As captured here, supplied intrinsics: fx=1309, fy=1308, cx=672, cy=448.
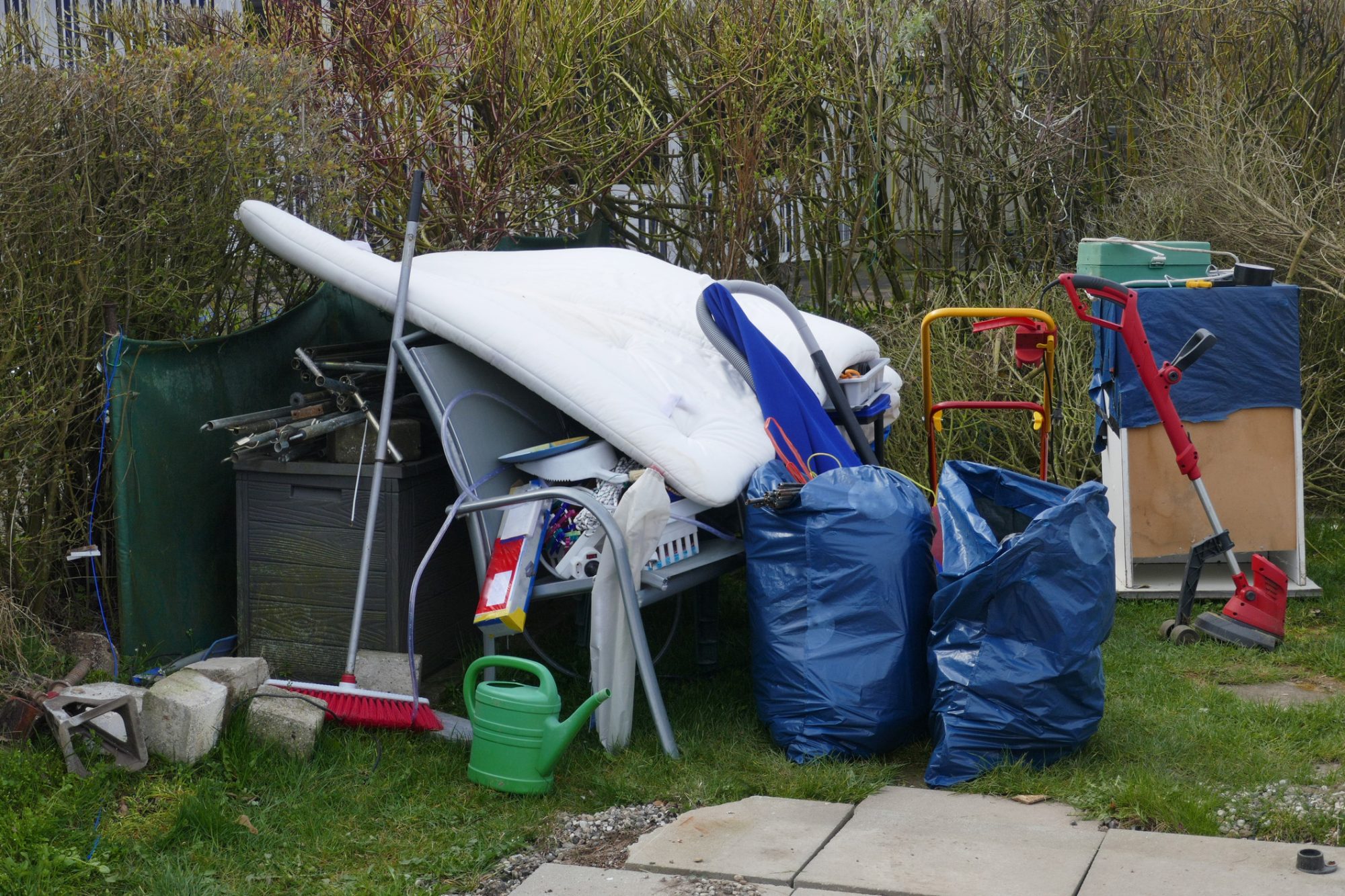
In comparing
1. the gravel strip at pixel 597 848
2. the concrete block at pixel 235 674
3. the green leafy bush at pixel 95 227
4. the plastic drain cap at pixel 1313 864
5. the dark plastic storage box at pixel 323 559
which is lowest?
the gravel strip at pixel 597 848

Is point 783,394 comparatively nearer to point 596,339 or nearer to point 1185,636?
point 596,339

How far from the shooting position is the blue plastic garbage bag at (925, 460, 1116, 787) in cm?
370

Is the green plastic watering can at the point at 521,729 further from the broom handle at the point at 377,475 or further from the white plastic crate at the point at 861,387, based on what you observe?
the white plastic crate at the point at 861,387

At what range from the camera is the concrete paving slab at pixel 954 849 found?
10.1ft

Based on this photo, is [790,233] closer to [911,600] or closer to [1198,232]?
[1198,232]

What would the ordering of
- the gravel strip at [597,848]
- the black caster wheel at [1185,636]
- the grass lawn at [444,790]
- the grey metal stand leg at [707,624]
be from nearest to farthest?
the gravel strip at [597,848], the grass lawn at [444,790], the grey metal stand leg at [707,624], the black caster wheel at [1185,636]

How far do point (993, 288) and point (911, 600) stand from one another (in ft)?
14.5

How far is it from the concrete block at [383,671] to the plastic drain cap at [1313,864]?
8.48 feet

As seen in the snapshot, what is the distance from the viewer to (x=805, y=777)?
12.3ft

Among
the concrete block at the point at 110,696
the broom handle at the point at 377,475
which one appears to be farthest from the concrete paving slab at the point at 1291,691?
the concrete block at the point at 110,696

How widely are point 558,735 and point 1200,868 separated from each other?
166 cm

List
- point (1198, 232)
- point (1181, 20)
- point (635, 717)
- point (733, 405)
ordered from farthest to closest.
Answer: point (1181, 20) → point (1198, 232) → point (733, 405) → point (635, 717)

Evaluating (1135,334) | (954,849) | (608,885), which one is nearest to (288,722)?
(608,885)

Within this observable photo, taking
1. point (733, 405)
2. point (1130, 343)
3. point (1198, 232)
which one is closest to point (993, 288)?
point (1198, 232)
